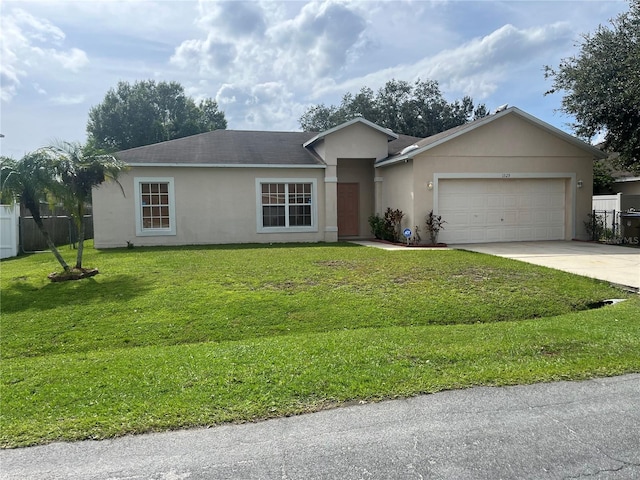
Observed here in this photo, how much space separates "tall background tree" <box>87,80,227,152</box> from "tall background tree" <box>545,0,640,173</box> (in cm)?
3203

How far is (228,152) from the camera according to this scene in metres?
17.1

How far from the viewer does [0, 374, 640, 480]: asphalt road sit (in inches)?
115

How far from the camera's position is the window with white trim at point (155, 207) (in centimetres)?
1584

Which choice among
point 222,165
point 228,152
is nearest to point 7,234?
point 222,165

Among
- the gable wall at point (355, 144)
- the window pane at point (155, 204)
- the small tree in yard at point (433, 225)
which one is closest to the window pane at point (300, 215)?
the gable wall at point (355, 144)

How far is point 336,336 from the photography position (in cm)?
593

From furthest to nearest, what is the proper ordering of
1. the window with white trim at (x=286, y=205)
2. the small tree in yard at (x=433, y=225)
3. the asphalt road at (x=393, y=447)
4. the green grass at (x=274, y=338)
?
the window with white trim at (x=286, y=205) → the small tree in yard at (x=433, y=225) → the green grass at (x=274, y=338) → the asphalt road at (x=393, y=447)

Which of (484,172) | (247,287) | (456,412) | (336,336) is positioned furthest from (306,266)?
(484,172)

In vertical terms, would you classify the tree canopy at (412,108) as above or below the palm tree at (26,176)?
above

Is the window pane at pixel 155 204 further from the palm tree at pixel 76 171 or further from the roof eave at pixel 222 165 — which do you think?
the palm tree at pixel 76 171

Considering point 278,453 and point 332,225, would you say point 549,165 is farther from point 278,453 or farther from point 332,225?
point 278,453

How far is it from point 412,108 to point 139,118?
80.1ft

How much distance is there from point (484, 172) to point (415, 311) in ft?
32.8

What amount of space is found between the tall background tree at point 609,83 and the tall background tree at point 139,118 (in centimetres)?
3203
